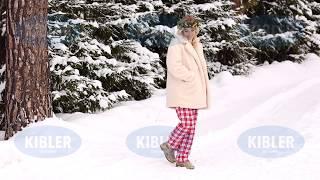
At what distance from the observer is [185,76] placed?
17.9ft

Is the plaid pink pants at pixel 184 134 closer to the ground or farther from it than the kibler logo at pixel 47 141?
farther from it

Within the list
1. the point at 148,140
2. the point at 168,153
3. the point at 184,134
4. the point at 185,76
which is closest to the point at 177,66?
the point at 185,76

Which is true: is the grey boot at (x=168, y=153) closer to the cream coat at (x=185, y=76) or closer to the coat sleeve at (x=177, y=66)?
the cream coat at (x=185, y=76)

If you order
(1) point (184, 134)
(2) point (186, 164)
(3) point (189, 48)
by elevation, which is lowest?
(2) point (186, 164)

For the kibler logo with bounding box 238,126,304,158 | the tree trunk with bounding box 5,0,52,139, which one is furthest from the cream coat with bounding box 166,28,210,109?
the tree trunk with bounding box 5,0,52,139

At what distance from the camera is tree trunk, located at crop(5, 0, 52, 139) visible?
20.3ft

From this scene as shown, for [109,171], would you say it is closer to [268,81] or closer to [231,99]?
[231,99]

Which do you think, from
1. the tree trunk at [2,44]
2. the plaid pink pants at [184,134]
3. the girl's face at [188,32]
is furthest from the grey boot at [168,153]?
the tree trunk at [2,44]

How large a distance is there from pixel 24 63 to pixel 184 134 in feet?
6.99

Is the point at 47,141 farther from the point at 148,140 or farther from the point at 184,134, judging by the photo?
the point at 184,134

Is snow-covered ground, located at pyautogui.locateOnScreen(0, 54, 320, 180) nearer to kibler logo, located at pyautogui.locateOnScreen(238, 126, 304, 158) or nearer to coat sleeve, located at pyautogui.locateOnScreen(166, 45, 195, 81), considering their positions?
kibler logo, located at pyautogui.locateOnScreen(238, 126, 304, 158)

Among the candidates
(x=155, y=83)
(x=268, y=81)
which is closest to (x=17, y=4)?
(x=155, y=83)

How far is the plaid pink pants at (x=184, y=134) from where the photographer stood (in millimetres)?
5590

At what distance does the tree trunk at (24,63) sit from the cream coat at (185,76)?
1.74m
